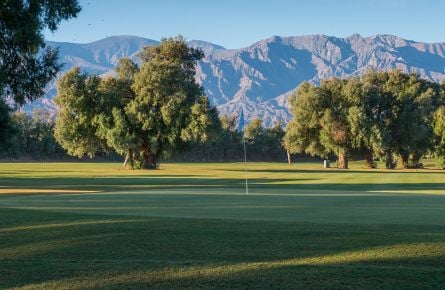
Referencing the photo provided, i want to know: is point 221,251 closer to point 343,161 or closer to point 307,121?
point 307,121

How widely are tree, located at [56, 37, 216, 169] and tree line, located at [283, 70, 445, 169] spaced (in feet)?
66.2

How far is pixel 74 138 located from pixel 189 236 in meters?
57.0

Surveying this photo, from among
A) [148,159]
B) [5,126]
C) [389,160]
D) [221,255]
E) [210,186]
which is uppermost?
[5,126]

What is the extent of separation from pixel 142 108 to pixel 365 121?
30.1 meters

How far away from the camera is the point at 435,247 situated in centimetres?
998

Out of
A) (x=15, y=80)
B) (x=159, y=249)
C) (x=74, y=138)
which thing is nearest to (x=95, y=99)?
(x=74, y=138)

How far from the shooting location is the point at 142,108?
6228 centimetres

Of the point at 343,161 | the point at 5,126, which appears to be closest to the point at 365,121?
the point at 343,161

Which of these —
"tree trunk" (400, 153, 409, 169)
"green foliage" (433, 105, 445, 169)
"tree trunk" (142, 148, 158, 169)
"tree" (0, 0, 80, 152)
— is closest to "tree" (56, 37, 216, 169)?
"tree trunk" (142, 148, 158, 169)

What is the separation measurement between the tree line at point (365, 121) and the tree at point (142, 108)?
2019cm

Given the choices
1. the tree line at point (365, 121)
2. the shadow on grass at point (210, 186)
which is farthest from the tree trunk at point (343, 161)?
the shadow on grass at point (210, 186)

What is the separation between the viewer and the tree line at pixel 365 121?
75.9m

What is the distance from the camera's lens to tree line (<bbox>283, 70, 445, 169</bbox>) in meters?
75.9

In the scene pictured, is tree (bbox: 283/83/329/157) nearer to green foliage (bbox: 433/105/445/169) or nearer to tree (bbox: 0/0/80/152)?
green foliage (bbox: 433/105/445/169)
